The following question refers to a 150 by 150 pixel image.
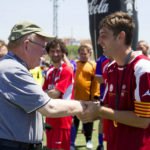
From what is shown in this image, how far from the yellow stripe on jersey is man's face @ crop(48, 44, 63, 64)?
3043 millimetres

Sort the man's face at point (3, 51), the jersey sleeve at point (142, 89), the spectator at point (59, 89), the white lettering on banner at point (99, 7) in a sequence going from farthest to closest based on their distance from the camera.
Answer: the white lettering on banner at point (99, 7)
the man's face at point (3, 51)
the spectator at point (59, 89)
the jersey sleeve at point (142, 89)

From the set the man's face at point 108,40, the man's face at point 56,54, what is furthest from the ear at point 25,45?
the man's face at point 56,54

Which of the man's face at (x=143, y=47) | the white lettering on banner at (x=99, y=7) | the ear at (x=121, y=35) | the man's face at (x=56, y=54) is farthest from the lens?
the white lettering on banner at (x=99, y=7)

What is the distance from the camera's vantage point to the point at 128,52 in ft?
11.6

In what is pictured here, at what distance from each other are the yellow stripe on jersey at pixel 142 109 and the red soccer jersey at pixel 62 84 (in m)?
2.78

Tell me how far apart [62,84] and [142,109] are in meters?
2.83

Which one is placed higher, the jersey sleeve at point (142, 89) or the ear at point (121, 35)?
the ear at point (121, 35)

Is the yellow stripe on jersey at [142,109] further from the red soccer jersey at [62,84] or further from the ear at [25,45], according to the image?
the red soccer jersey at [62,84]

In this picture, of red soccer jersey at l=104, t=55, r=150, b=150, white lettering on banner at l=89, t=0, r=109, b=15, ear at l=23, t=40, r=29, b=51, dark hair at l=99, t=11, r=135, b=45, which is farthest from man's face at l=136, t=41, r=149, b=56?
ear at l=23, t=40, r=29, b=51

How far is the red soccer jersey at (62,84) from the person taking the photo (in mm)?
6129

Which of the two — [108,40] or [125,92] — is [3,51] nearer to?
[108,40]

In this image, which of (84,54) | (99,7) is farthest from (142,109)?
(99,7)

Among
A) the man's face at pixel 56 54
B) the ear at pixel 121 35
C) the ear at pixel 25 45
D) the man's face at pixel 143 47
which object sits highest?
the ear at pixel 121 35

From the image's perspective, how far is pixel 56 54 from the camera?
6359 mm
